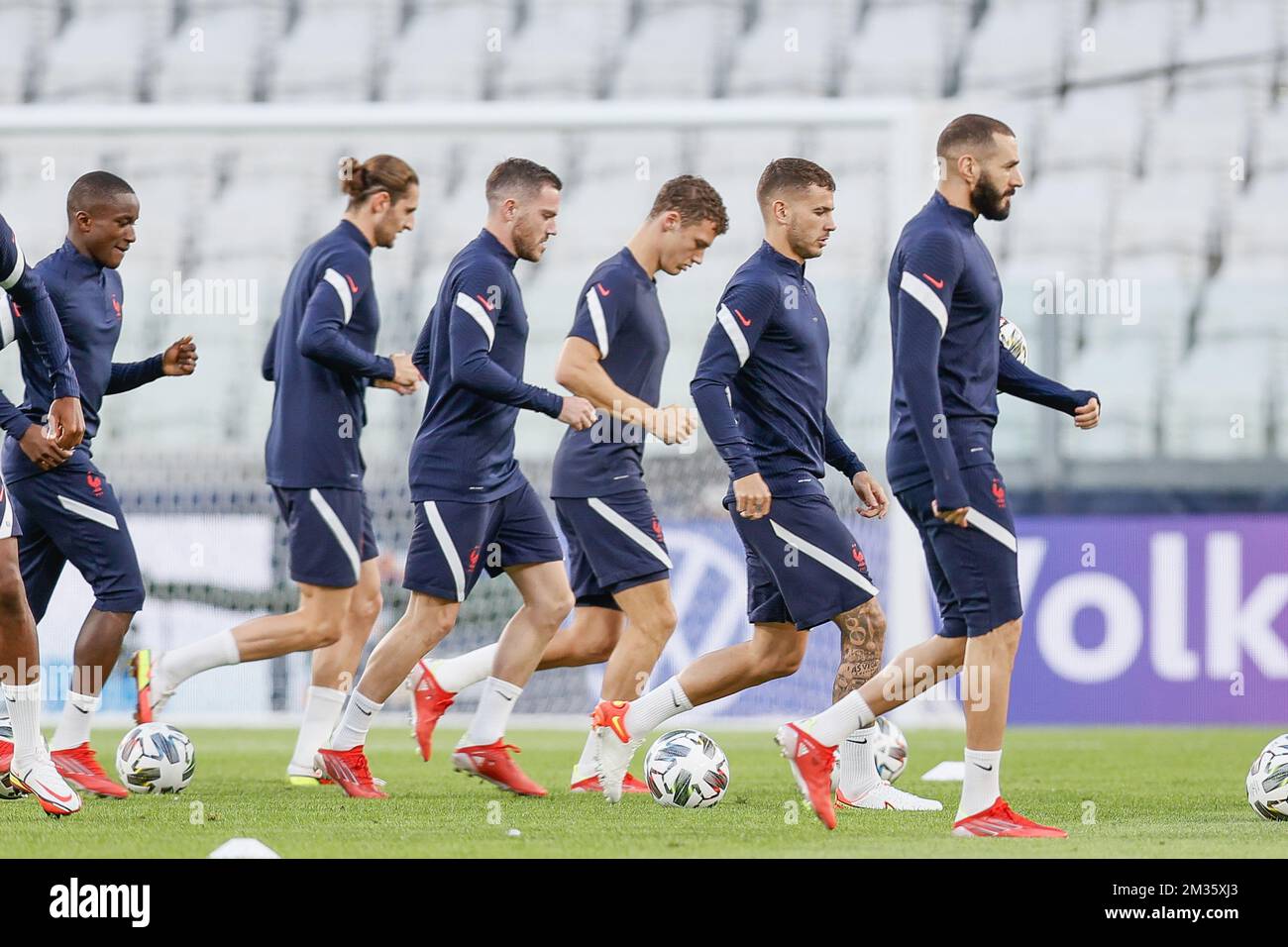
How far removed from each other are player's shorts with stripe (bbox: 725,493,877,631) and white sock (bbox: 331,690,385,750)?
5.14ft

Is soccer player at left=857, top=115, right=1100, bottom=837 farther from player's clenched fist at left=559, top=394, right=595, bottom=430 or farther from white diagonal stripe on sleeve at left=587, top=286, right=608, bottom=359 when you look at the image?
white diagonal stripe on sleeve at left=587, top=286, right=608, bottom=359

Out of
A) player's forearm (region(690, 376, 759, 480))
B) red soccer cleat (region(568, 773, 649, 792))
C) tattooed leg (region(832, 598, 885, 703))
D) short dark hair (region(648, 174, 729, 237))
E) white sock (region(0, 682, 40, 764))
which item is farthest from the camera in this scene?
red soccer cleat (region(568, 773, 649, 792))

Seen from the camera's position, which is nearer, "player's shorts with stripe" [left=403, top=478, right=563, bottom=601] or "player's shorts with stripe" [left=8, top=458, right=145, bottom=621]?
"player's shorts with stripe" [left=8, top=458, right=145, bottom=621]

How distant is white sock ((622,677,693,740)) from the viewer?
612 centimetres

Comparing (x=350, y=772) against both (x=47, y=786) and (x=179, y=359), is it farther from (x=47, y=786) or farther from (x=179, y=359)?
(x=179, y=359)

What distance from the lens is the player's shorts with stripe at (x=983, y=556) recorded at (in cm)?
511

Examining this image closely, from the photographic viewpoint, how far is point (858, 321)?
1209 centimetres

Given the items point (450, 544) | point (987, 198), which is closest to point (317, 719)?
point (450, 544)

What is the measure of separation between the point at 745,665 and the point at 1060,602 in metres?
5.30

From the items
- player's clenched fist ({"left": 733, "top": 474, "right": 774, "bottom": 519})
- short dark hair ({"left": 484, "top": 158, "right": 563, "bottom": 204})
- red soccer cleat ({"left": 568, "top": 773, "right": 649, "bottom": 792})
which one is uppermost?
short dark hair ({"left": 484, "top": 158, "right": 563, "bottom": 204})

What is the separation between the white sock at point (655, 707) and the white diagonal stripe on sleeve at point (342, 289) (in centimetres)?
184

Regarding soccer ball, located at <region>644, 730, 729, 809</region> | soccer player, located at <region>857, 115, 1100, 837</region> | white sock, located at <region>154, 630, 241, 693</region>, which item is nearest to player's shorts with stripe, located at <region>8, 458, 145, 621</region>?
white sock, located at <region>154, 630, 241, 693</region>

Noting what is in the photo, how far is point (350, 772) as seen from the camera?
21.2ft
